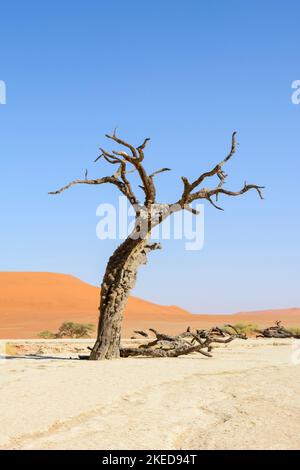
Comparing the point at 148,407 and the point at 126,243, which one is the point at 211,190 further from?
the point at 148,407

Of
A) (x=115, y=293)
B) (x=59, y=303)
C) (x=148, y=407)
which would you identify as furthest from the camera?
(x=59, y=303)

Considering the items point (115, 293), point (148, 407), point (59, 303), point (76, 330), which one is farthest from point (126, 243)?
point (59, 303)

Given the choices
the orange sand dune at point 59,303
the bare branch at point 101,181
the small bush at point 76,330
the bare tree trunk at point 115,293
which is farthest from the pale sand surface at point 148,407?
the orange sand dune at point 59,303

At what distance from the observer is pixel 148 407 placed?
5.94 meters

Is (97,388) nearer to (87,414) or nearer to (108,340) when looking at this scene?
(87,414)

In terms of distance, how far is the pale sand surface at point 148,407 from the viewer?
4.71 meters

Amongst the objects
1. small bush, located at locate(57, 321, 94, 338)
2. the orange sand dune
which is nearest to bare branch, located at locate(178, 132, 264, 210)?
small bush, located at locate(57, 321, 94, 338)

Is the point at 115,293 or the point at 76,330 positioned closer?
the point at 115,293

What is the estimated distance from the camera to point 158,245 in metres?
11.2

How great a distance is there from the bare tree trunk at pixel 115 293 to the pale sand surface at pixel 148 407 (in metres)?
1.36

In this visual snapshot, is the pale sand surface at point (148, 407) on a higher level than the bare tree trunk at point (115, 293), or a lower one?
lower

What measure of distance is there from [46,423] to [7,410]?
2.28 ft

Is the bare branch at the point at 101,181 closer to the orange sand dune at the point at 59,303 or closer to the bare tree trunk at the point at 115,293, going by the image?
the bare tree trunk at the point at 115,293

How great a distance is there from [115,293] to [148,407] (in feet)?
16.2
